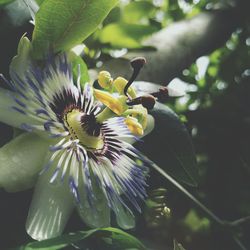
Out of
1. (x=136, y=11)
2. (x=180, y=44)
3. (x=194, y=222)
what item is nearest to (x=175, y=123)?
(x=180, y=44)

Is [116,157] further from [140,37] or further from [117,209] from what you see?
[140,37]

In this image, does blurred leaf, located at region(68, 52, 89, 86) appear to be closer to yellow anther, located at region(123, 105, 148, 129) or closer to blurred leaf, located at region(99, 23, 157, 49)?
yellow anther, located at region(123, 105, 148, 129)

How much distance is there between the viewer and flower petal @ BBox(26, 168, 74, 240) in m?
0.78

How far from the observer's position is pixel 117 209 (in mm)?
869

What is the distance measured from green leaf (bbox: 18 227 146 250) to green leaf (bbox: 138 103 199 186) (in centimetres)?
26

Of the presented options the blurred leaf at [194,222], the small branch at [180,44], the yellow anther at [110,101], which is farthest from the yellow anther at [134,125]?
the blurred leaf at [194,222]

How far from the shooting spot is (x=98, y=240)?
2.82 feet

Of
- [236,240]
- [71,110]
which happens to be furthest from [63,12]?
[236,240]

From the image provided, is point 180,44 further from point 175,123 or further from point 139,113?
point 139,113

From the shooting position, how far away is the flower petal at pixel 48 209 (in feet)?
2.56

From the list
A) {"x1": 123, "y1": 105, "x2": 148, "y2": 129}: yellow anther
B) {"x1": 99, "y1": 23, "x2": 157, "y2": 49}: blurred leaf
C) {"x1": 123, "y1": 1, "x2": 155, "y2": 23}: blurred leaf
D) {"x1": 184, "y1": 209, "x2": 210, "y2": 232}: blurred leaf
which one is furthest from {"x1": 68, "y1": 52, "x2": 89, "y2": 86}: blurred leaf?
{"x1": 184, "y1": 209, "x2": 210, "y2": 232}: blurred leaf

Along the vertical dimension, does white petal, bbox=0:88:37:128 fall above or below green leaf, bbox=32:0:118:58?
below

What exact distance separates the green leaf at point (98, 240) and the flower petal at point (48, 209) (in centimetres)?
2

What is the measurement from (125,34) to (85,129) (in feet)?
1.89
